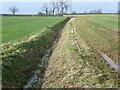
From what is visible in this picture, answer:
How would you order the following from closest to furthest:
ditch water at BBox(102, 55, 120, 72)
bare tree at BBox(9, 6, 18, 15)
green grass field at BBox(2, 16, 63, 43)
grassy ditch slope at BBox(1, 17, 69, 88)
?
1. grassy ditch slope at BBox(1, 17, 69, 88)
2. ditch water at BBox(102, 55, 120, 72)
3. green grass field at BBox(2, 16, 63, 43)
4. bare tree at BBox(9, 6, 18, 15)

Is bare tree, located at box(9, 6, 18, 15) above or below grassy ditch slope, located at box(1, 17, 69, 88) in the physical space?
above

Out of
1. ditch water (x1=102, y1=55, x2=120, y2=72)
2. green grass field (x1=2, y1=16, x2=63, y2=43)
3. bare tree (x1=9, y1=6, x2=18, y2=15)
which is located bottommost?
ditch water (x1=102, y1=55, x2=120, y2=72)

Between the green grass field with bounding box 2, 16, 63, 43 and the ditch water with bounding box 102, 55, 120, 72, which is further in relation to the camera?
the green grass field with bounding box 2, 16, 63, 43

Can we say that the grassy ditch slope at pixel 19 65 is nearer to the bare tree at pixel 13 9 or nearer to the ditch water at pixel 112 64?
the ditch water at pixel 112 64

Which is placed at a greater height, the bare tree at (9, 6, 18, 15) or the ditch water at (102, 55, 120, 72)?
the bare tree at (9, 6, 18, 15)

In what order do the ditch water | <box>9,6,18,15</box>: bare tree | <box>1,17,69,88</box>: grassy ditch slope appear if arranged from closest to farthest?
1. <box>1,17,69,88</box>: grassy ditch slope
2. the ditch water
3. <box>9,6,18,15</box>: bare tree

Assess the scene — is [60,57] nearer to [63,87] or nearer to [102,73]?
[102,73]

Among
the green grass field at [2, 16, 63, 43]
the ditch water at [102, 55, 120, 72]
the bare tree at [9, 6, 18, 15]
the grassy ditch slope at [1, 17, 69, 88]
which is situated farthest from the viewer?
the bare tree at [9, 6, 18, 15]

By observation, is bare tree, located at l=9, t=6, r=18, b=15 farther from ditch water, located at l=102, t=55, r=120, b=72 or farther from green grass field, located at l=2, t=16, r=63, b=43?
ditch water, located at l=102, t=55, r=120, b=72

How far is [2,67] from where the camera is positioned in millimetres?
10461

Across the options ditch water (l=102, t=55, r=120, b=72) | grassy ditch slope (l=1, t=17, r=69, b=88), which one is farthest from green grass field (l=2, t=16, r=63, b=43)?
ditch water (l=102, t=55, r=120, b=72)

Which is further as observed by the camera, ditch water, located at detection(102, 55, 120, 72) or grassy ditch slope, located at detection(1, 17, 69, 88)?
ditch water, located at detection(102, 55, 120, 72)

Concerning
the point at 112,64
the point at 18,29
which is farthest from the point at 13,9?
the point at 112,64

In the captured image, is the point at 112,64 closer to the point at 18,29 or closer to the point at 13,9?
the point at 18,29
